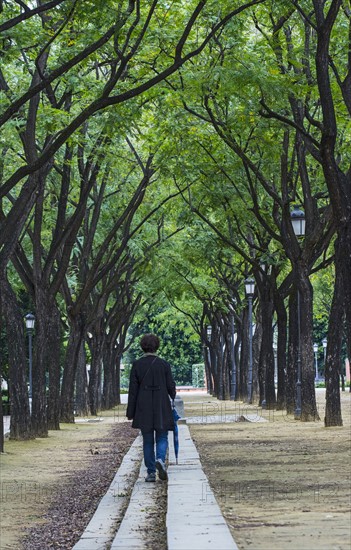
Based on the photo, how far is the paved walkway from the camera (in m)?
7.79

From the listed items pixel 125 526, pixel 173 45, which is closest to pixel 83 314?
pixel 173 45

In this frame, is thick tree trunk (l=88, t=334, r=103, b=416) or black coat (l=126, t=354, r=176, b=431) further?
thick tree trunk (l=88, t=334, r=103, b=416)

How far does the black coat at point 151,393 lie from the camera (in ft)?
Answer: 42.4

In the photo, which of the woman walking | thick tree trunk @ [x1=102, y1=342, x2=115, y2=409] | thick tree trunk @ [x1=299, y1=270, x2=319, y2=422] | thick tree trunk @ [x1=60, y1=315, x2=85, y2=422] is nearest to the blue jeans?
the woman walking

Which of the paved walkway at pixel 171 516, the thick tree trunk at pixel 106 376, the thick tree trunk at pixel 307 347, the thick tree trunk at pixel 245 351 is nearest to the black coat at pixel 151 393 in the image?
the paved walkway at pixel 171 516

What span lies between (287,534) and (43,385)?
16.8m

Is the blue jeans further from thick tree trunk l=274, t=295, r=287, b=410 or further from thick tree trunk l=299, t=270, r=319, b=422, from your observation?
thick tree trunk l=274, t=295, r=287, b=410

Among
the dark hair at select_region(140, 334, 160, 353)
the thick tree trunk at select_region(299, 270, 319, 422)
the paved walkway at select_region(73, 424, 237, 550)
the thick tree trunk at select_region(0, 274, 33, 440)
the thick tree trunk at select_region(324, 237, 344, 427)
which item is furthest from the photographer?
the thick tree trunk at select_region(299, 270, 319, 422)

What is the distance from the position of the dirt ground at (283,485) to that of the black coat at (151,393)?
3.04 feet

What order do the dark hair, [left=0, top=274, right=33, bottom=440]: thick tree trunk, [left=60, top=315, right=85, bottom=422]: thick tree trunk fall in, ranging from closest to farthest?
the dark hair < [left=0, top=274, right=33, bottom=440]: thick tree trunk < [left=60, top=315, right=85, bottom=422]: thick tree trunk

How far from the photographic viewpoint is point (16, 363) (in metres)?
22.2

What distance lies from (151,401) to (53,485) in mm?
2308

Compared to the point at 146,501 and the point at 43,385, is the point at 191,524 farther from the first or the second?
the point at 43,385

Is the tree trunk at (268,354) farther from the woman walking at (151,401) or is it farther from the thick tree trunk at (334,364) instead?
the woman walking at (151,401)
